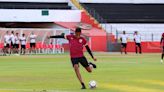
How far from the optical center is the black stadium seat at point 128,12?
213 ft

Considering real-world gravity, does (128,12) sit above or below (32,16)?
above

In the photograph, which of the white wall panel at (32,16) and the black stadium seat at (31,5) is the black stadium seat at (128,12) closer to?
the black stadium seat at (31,5)

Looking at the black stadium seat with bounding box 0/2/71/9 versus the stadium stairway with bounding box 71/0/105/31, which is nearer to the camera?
the stadium stairway with bounding box 71/0/105/31

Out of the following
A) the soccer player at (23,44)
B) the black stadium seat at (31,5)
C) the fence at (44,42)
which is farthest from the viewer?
the black stadium seat at (31,5)

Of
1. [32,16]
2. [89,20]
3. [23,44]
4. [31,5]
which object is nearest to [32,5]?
[31,5]

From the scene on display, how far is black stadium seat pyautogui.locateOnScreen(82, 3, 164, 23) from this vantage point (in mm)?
64812

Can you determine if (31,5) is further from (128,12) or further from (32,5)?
(128,12)

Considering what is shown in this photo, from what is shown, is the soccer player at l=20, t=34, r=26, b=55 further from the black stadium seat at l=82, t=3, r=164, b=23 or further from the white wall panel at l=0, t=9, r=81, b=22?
the black stadium seat at l=82, t=3, r=164, b=23

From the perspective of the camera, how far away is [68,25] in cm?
6081

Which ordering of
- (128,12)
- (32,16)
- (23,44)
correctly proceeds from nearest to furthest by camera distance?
(23,44), (32,16), (128,12)

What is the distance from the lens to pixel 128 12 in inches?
2608

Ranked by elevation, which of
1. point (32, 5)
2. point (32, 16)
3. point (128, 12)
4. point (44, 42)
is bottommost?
point (44, 42)

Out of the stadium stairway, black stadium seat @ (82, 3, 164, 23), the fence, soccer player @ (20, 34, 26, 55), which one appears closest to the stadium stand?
black stadium seat @ (82, 3, 164, 23)

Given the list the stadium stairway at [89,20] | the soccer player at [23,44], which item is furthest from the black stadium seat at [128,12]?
the soccer player at [23,44]
